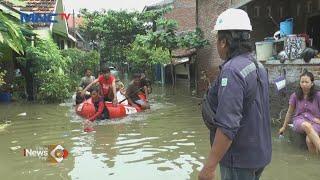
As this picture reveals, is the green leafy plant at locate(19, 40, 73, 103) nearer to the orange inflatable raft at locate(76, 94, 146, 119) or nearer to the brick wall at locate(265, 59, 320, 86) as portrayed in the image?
the orange inflatable raft at locate(76, 94, 146, 119)

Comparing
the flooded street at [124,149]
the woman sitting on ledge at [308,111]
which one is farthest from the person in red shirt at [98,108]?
the woman sitting on ledge at [308,111]

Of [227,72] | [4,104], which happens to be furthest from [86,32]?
[227,72]

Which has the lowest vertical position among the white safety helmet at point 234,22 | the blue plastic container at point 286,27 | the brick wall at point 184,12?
the white safety helmet at point 234,22

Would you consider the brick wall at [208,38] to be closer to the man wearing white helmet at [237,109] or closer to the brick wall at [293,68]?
the brick wall at [293,68]

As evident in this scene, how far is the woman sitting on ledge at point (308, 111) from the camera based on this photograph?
759 cm

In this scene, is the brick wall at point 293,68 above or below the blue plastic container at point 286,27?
below

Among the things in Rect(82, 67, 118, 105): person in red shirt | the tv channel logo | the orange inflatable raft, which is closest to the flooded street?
the tv channel logo

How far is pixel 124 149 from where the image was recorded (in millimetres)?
9141

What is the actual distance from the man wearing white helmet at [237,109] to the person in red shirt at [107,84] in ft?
34.7

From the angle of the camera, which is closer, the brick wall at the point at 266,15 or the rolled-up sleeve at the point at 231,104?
the rolled-up sleeve at the point at 231,104

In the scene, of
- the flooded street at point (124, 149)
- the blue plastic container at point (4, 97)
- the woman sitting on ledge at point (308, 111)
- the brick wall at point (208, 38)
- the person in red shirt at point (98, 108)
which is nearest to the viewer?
the flooded street at point (124, 149)

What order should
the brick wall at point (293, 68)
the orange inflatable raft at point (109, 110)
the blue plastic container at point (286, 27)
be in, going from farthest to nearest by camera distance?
the orange inflatable raft at point (109, 110) → the blue plastic container at point (286, 27) → the brick wall at point (293, 68)

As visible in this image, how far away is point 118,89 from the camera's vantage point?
15711 mm

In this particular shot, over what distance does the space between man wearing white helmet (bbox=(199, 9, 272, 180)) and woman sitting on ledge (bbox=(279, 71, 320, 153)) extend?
4539 millimetres
